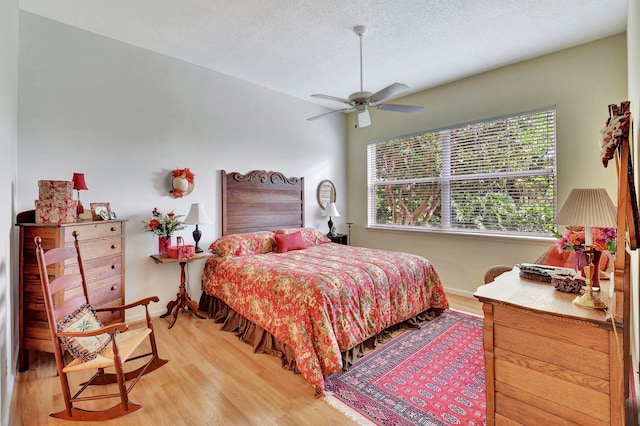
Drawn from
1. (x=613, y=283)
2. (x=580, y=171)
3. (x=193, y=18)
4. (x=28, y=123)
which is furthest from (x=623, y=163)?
(x=28, y=123)

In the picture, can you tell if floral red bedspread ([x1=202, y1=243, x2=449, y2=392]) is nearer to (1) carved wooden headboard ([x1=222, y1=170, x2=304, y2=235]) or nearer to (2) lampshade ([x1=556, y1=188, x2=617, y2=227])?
(1) carved wooden headboard ([x1=222, y1=170, x2=304, y2=235])

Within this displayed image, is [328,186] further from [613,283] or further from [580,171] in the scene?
[613,283]

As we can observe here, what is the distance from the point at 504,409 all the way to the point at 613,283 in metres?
0.81

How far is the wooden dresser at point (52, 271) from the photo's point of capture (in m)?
2.30

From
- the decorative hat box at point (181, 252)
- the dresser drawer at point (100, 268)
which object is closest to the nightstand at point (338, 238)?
the decorative hat box at point (181, 252)

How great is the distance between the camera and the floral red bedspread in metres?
2.27

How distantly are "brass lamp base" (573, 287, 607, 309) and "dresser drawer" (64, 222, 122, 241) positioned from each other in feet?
10.8

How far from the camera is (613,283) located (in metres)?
1.27

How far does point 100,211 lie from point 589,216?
11.9 feet

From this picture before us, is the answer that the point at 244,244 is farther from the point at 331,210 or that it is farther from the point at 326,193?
the point at 326,193

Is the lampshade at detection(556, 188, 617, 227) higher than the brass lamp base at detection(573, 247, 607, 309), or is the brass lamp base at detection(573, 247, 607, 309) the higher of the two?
the lampshade at detection(556, 188, 617, 227)

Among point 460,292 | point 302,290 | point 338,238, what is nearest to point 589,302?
point 302,290

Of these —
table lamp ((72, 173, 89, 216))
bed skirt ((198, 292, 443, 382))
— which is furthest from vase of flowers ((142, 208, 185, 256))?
bed skirt ((198, 292, 443, 382))

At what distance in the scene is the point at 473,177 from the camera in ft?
13.4
